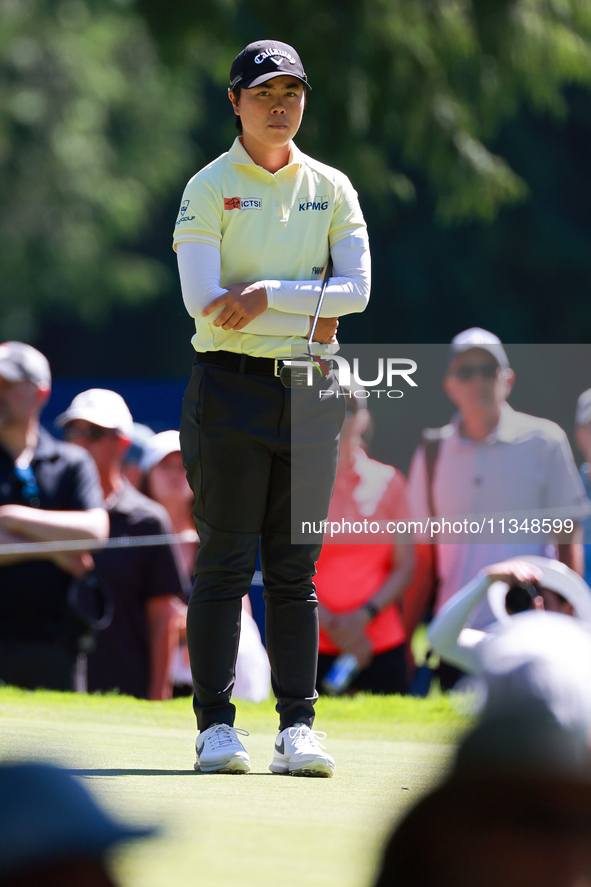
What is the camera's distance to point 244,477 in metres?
3.33

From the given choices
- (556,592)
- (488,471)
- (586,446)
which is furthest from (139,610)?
(586,446)

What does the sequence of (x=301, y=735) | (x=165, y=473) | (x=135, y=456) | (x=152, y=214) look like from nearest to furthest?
(x=301, y=735)
(x=165, y=473)
(x=135, y=456)
(x=152, y=214)

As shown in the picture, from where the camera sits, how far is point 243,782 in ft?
10.2

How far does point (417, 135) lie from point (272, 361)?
8.37 meters

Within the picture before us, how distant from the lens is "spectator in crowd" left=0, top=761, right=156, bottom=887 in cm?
106

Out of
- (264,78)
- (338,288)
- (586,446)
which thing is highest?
(264,78)

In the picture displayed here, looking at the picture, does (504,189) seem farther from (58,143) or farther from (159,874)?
(58,143)

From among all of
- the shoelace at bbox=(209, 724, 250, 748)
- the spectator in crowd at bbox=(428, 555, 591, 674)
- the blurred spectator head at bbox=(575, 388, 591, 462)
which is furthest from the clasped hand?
the blurred spectator head at bbox=(575, 388, 591, 462)

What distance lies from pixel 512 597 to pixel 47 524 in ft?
6.66

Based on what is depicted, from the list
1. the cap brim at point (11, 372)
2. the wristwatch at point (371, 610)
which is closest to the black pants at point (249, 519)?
the wristwatch at point (371, 610)

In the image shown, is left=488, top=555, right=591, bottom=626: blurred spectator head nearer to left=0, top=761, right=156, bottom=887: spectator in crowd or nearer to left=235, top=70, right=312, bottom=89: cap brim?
left=235, top=70, right=312, bottom=89: cap brim

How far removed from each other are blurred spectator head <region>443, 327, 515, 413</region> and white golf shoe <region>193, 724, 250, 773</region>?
9.64ft

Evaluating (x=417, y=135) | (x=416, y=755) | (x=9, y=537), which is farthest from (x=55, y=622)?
(x=417, y=135)

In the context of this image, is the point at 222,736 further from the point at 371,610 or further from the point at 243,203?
the point at 371,610
